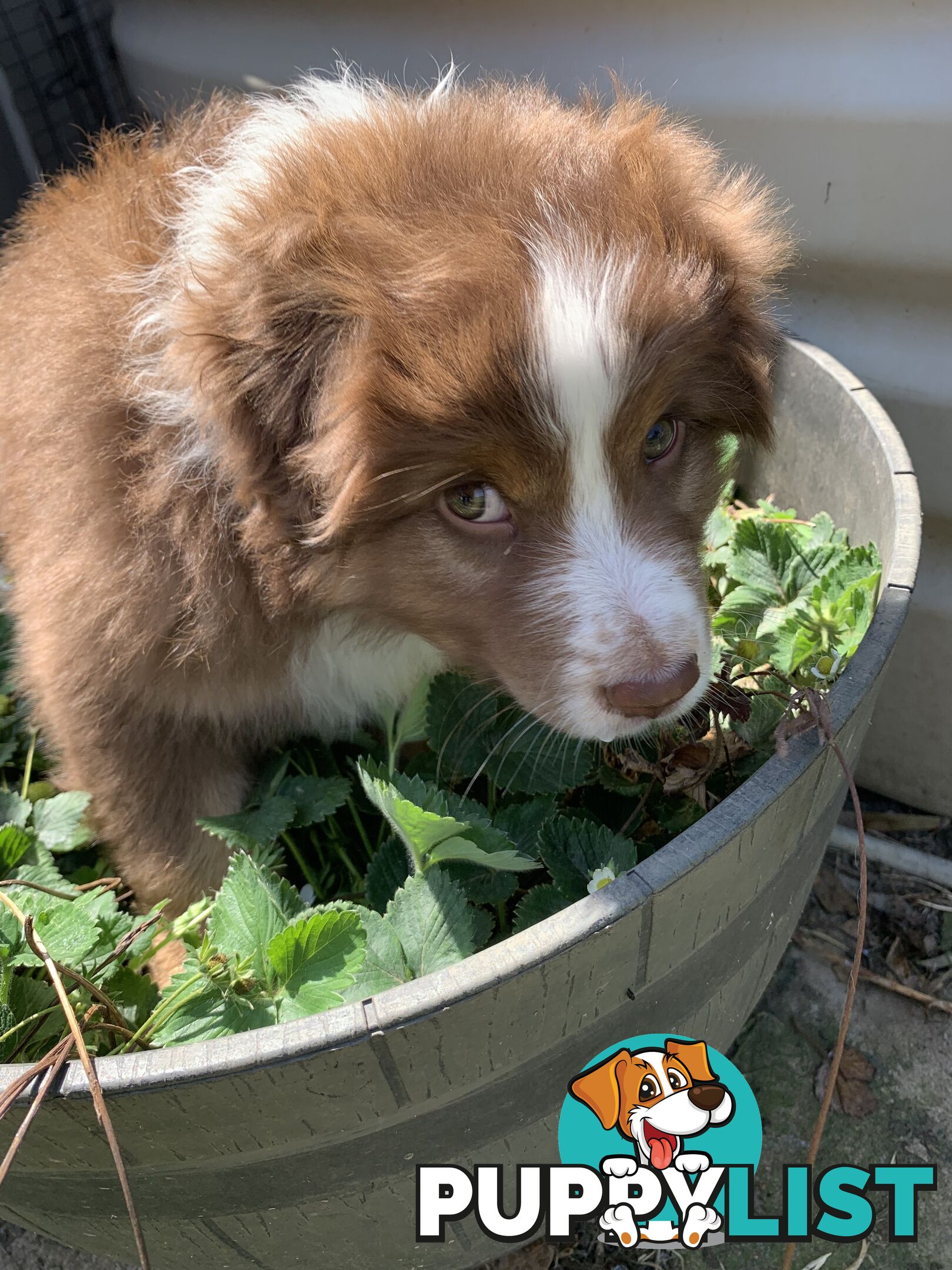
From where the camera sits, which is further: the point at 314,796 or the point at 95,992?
the point at 314,796

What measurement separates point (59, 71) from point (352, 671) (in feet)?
8.73

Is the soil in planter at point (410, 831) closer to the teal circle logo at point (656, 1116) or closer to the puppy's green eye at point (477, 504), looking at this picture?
the teal circle logo at point (656, 1116)

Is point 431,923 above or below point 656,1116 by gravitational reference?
above

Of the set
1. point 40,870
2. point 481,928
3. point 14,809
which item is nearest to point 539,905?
point 481,928

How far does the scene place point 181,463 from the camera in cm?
179

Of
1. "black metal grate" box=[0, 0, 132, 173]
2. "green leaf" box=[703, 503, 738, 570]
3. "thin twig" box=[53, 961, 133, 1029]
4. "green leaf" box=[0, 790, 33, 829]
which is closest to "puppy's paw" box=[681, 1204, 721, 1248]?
"thin twig" box=[53, 961, 133, 1029]

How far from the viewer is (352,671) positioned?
Result: 86.7 inches

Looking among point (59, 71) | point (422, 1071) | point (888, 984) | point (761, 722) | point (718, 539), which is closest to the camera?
point (422, 1071)

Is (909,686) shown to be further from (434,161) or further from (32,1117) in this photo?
(32,1117)

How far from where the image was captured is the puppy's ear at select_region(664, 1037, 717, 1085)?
159 centimetres

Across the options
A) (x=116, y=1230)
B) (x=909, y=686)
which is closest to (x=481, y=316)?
(x=116, y=1230)

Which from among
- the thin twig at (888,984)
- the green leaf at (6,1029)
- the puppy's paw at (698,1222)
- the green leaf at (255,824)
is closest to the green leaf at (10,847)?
the green leaf at (255,824)

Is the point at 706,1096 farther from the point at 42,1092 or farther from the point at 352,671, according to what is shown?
the point at 352,671

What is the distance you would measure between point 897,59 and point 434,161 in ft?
4.29
